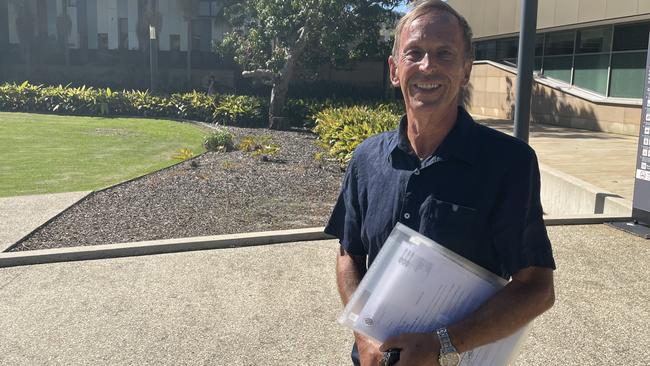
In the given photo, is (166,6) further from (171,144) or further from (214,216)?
(214,216)

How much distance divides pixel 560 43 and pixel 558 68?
2.66 ft

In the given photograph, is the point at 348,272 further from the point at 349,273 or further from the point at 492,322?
the point at 492,322

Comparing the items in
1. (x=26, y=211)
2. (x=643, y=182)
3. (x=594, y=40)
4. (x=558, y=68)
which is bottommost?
(x=26, y=211)

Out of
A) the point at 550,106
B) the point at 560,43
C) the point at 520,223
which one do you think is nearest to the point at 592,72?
the point at 550,106

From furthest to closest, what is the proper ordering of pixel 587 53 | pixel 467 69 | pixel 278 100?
pixel 278 100 → pixel 587 53 → pixel 467 69

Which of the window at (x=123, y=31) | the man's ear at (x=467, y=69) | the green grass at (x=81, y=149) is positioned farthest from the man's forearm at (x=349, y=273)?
the window at (x=123, y=31)

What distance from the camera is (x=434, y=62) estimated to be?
177 cm

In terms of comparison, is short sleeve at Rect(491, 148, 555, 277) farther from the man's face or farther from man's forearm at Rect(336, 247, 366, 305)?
man's forearm at Rect(336, 247, 366, 305)

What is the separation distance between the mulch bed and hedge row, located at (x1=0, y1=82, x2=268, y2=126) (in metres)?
9.72

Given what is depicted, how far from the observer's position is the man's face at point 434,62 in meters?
1.76

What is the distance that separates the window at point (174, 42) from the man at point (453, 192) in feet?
117

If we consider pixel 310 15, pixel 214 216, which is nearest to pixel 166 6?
pixel 310 15

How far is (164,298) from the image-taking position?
15.9 ft

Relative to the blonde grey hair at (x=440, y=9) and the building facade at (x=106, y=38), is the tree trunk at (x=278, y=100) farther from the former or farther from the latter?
the blonde grey hair at (x=440, y=9)
